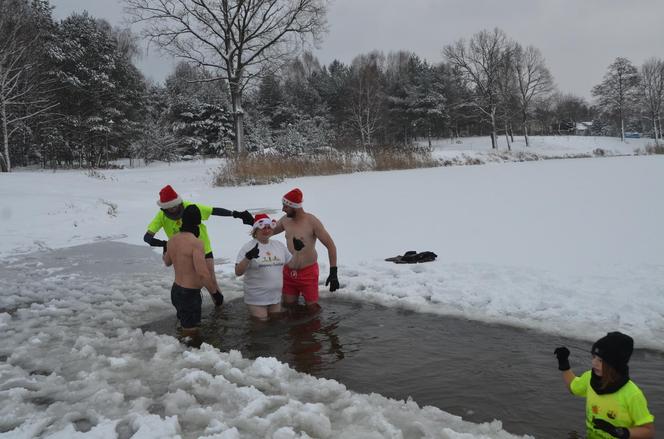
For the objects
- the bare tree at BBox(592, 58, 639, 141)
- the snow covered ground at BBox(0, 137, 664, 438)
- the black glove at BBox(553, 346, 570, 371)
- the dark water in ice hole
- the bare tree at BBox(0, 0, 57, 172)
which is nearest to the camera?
the black glove at BBox(553, 346, 570, 371)

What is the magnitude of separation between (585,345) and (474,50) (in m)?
47.5

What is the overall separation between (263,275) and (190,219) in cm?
99

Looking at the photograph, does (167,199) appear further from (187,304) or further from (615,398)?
(615,398)

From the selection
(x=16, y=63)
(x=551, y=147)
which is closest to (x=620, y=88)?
(x=551, y=147)

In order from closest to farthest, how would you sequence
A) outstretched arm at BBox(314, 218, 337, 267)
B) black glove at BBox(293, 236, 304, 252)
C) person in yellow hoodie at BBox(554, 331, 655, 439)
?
1. person in yellow hoodie at BBox(554, 331, 655, 439)
2. black glove at BBox(293, 236, 304, 252)
3. outstretched arm at BBox(314, 218, 337, 267)

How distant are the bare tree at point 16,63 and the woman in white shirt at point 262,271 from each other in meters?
24.6

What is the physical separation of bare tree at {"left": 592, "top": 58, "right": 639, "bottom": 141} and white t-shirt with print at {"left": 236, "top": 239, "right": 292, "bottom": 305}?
5741 centimetres

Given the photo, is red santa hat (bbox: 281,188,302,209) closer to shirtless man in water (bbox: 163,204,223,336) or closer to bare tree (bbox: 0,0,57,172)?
shirtless man in water (bbox: 163,204,223,336)

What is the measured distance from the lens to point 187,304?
4699mm

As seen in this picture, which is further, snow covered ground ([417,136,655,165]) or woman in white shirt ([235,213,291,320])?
snow covered ground ([417,136,655,165])

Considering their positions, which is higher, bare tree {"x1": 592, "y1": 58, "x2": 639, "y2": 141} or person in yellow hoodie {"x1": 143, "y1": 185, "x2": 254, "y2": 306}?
bare tree {"x1": 592, "y1": 58, "x2": 639, "y2": 141}

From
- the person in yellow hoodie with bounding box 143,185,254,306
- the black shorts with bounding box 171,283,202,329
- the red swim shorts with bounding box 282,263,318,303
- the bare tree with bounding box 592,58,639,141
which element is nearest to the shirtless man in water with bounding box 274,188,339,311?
the red swim shorts with bounding box 282,263,318,303

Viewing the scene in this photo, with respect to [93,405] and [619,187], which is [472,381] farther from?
[619,187]

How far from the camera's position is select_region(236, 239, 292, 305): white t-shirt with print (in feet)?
16.6
